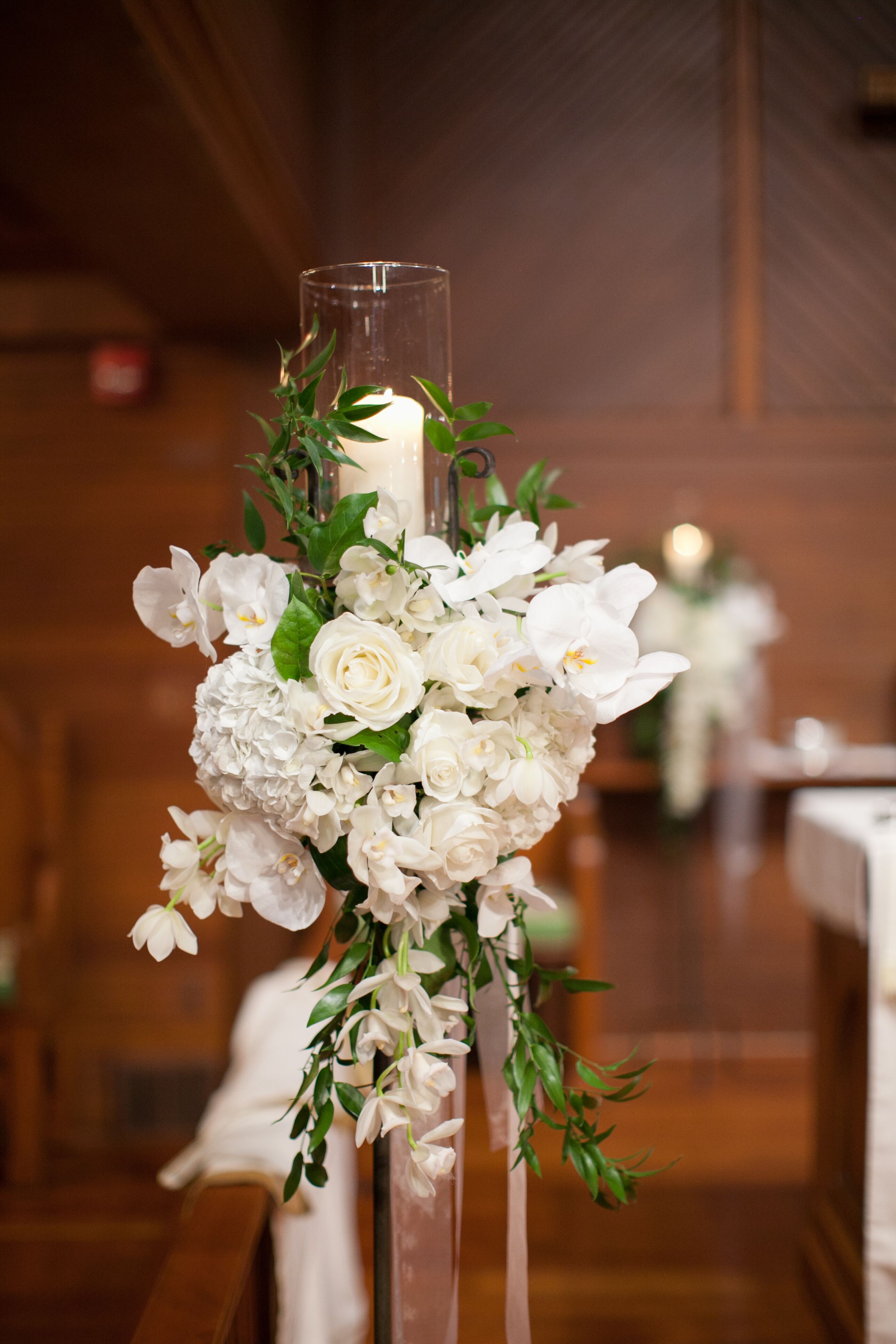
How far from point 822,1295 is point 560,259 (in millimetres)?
3326

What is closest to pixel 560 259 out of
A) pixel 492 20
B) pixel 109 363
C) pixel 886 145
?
pixel 492 20

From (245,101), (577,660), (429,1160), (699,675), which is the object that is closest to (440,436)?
(577,660)

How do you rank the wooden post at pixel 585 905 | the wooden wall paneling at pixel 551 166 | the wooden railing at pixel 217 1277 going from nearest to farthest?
1. the wooden railing at pixel 217 1277
2. the wooden post at pixel 585 905
3. the wooden wall paneling at pixel 551 166

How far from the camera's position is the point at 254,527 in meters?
0.93

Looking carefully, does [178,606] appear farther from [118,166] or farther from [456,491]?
[118,166]

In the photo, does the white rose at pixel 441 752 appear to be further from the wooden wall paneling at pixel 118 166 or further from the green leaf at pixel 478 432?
the wooden wall paneling at pixel 118 166

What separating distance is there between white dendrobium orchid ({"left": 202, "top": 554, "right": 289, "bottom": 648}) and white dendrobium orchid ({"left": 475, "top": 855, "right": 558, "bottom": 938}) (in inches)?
10.2

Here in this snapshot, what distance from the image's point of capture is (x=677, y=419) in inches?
161

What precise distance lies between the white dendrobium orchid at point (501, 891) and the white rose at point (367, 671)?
154mm

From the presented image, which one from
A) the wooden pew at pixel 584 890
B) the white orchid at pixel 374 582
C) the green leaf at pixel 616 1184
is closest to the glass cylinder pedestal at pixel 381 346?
the white orchid at pixel 374 582

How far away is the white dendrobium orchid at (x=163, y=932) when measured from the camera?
2.85ft

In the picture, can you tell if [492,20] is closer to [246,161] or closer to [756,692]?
[246,161]

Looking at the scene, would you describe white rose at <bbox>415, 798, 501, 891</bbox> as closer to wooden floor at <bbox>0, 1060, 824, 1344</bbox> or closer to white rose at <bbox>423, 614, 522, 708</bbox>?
white rose at <bbox>423, 614, 522, 708</bbox>

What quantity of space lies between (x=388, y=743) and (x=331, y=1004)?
203 millimetres
